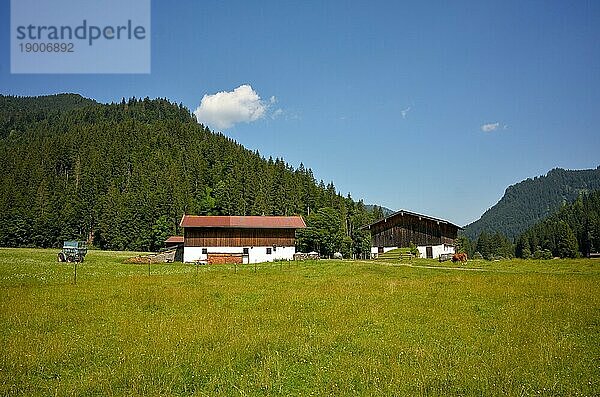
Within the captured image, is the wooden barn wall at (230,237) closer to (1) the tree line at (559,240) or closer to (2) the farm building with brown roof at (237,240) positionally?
(2) the farm building with brown roof at (237,240)

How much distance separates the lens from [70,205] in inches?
4845

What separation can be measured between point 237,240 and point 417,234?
2600cm

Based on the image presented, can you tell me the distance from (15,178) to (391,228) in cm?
12166

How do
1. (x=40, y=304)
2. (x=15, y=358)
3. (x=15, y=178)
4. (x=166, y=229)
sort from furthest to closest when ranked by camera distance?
1. (x=15, y=178)
2. (x=166, y=229)
3. (x=40, y=304)
4. (x=15, y=358)

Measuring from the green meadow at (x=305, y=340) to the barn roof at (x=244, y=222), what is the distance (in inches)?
1489

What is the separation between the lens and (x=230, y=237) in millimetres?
67375

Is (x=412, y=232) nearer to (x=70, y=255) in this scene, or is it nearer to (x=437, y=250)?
(x=437, y=250)

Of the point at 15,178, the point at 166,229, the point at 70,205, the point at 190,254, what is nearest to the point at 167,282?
the point at 190,254

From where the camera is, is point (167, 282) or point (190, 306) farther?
point (167, 282)

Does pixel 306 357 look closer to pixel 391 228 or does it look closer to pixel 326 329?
pixel 326 329

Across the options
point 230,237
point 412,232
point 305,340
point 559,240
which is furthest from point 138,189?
point 559,240

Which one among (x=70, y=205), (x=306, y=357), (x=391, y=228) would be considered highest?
(x=70, y=205)

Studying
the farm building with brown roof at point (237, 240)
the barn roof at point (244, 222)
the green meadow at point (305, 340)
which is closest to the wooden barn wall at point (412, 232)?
the barn roof at point (244, 222)

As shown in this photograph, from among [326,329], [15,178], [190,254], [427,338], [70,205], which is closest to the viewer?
[427,338]
